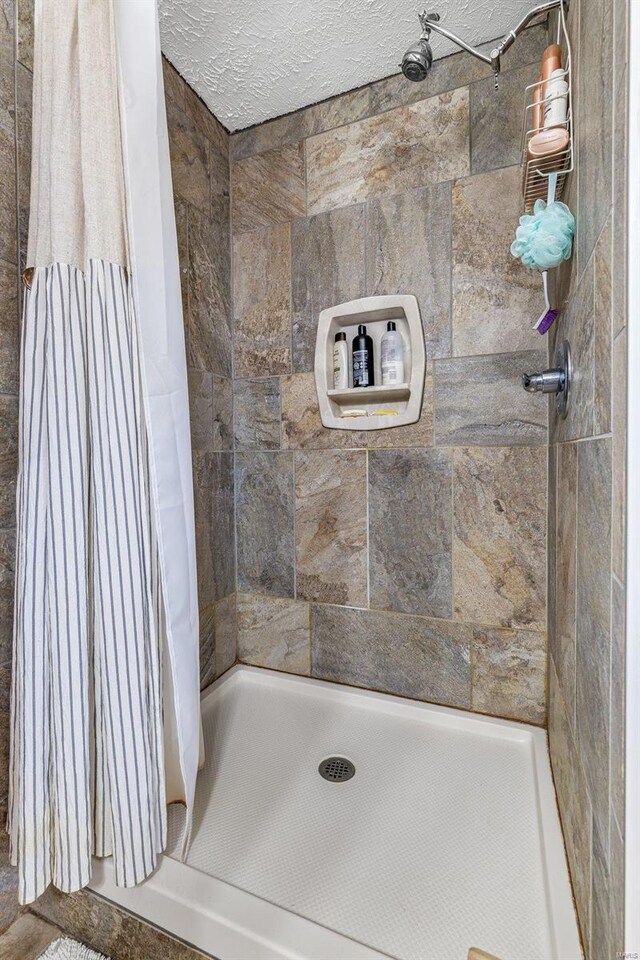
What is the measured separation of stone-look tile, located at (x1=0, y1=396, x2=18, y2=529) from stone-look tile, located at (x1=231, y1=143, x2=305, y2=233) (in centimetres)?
118

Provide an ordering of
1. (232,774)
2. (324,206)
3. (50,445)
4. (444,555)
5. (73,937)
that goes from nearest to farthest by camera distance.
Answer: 1. (50,445)
2. (73,937)
3. (232,774)
4. (444,555)
5. (324,206)

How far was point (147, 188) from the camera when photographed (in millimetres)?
831

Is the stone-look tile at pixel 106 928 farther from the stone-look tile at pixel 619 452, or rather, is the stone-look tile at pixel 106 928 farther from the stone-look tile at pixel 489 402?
the stone-look tile at pixel 489 402

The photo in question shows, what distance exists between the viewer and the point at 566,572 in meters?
0.96

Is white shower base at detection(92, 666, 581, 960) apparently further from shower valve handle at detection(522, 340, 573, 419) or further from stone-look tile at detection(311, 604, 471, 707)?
shower valve handle at detection(522, 340, 573, 419)

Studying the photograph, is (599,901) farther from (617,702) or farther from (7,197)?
(7,197)

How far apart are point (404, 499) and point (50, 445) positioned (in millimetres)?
1039

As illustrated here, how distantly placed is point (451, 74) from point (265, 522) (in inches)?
63.3

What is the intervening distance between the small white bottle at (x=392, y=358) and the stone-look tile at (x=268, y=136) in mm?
830

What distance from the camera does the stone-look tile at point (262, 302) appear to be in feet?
5.38

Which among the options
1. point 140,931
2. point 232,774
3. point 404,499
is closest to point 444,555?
point 404,499

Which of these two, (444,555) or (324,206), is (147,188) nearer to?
(324,206)

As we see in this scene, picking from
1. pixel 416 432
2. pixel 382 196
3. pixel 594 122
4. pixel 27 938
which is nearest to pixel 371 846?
pixel 27 938

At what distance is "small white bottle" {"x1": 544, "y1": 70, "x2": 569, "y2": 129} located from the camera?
83 cm
